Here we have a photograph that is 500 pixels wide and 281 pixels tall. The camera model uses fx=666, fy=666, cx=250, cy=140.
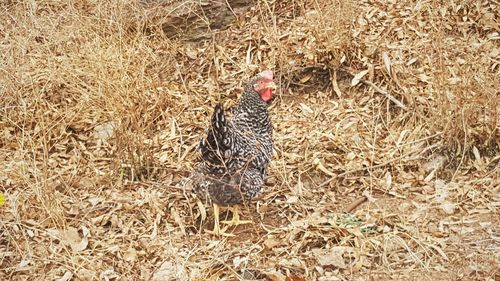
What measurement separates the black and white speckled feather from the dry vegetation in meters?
0.29

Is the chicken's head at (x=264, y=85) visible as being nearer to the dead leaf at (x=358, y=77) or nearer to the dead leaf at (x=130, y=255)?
the dead leaf at (x=358, y=77)

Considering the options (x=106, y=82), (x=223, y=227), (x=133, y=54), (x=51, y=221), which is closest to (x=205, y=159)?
(x=223, y=227)

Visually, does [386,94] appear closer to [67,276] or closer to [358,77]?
[358,77]

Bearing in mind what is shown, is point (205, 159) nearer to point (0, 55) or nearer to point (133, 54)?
point (133, 54)

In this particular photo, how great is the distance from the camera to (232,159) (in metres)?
3.98

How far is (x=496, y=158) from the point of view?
4309 mm

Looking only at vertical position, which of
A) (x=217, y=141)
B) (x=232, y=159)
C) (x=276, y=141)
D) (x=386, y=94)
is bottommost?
(x=276, y=141)

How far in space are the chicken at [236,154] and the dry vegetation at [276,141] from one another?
0.27m

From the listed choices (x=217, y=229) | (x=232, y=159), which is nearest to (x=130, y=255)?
(x=217, y=229)

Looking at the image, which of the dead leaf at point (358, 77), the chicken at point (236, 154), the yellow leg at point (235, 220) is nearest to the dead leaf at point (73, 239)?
the chicken at point (236, 154)

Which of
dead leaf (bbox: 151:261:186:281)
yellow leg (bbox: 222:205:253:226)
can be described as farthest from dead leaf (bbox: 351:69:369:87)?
dead leaf (bbox: 151:261:186:281)

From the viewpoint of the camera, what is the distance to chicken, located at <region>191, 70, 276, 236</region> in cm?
387

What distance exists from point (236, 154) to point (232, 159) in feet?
0.15

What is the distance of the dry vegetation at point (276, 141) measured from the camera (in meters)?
3.86
